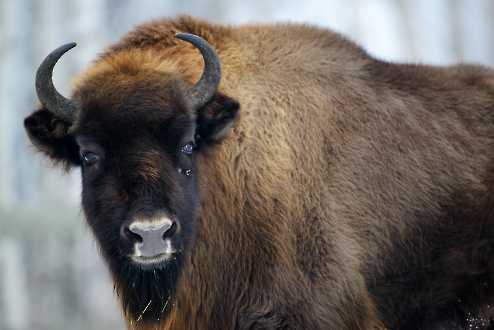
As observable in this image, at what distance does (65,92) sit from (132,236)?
8.18 m

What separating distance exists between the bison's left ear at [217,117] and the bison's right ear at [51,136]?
913mm

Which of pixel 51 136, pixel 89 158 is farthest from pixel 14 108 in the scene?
pixel 89 158

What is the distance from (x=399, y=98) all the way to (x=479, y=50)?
9.71m

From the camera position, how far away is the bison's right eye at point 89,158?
5594mm

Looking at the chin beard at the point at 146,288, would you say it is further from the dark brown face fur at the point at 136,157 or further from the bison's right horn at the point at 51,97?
the bison's right horn at the point at 51,97

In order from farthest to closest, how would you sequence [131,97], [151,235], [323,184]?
[323,184] < [131,97] < [151,235]

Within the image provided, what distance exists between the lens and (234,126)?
6098mm

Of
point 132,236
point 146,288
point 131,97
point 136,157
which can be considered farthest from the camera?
point 146,288

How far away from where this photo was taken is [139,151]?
5.43 m

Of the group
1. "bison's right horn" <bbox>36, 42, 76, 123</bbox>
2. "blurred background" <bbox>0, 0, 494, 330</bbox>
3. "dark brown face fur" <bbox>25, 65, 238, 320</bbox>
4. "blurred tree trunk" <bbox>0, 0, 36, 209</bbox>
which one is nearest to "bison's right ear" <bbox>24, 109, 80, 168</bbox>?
"dark brown face fur" <bbox>25, 65, 238, 320</bbox>

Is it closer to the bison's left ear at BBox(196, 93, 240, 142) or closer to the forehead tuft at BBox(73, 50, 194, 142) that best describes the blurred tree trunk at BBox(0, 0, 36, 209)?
the forehead tuft at BBox(73, 50, 194, 142)

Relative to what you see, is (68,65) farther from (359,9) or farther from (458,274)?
(458,274)

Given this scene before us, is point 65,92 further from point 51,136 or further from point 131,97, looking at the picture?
point 131,97

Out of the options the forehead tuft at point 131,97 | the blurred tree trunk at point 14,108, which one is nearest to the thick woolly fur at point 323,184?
the forehead tuft at point 131,97
